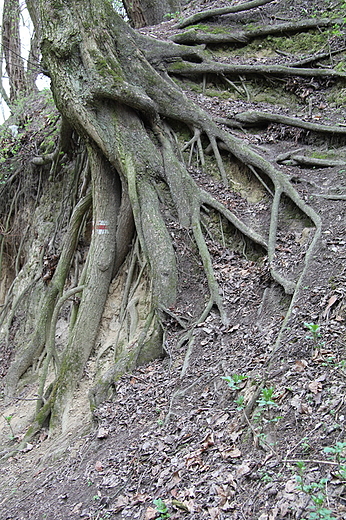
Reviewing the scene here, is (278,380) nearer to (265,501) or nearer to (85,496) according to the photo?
(265,501)

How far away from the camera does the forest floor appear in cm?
294

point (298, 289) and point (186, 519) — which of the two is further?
point (298, 289)

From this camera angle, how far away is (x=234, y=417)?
3723 mm

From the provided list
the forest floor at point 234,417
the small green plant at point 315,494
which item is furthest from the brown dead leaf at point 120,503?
the small green plant at point 315,494

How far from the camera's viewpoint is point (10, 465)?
17.6 ft

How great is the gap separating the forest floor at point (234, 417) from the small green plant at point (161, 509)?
0.01m

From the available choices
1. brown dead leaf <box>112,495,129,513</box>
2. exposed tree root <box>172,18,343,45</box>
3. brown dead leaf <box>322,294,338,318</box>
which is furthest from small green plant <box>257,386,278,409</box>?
exposed tree root <box>172,18,343,45</box>

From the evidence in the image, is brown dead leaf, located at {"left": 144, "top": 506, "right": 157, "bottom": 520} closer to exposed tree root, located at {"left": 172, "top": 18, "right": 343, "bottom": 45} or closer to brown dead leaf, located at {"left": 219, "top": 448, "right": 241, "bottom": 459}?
brown dead leaf, located at {"left": 219, "top": 448, "right": 241, "bottom": 459}

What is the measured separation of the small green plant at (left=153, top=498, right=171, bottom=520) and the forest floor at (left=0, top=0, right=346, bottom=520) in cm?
1

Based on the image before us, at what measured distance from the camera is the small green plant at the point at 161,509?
10.2 ft

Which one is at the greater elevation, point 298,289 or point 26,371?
point 298,289

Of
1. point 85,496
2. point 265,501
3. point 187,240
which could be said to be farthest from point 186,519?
point 187,240

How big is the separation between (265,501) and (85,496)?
180 centimetres

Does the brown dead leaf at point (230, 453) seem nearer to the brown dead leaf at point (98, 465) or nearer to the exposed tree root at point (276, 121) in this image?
the brown dead leaf at point (98, 465)
